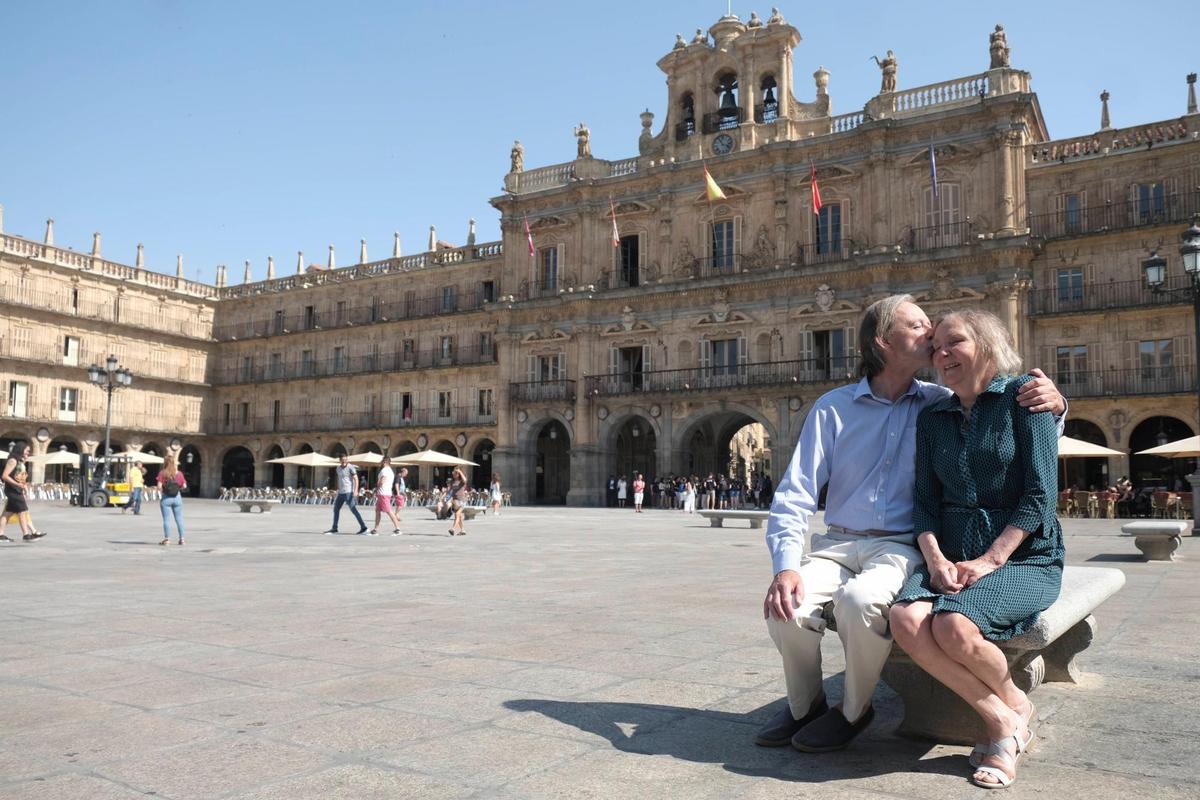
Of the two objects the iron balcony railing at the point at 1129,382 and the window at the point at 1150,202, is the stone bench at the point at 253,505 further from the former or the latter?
the window at the point at 1150,202

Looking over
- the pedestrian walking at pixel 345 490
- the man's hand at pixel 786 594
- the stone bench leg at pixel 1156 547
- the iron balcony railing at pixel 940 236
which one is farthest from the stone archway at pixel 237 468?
the man's hand at pixel 786 594

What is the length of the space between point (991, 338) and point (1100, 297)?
30268mm

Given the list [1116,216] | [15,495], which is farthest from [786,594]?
[1116,216]

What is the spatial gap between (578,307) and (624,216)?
386 centimetres

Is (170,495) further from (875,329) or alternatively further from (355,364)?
(355,364)

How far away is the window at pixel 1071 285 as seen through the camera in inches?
1204

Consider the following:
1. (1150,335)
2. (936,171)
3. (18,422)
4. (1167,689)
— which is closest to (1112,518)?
(1150,335)

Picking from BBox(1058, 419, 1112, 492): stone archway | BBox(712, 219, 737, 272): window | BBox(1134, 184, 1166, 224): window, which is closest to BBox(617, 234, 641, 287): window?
BBox(712, 219, 737, 272): window

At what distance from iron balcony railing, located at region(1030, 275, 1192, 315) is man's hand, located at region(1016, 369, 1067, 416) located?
29.5m

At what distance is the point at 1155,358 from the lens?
29359 mm

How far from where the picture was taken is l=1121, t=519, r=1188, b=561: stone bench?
1095cm

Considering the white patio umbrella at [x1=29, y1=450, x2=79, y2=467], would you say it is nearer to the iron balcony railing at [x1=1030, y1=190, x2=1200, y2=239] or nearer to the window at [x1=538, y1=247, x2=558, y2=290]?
the window at [x1=538, y1=247, x2=558, y2=290]

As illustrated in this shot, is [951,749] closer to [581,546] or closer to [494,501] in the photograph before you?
[581,546]

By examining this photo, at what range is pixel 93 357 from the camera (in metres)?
46.1
